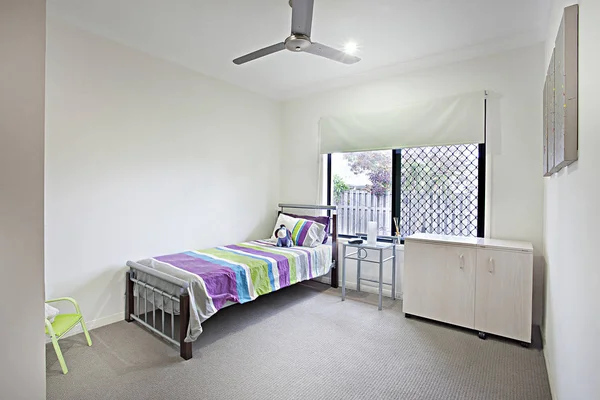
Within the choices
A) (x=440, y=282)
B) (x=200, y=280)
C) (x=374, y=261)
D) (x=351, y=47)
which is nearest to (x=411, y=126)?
(x=351, y=47)

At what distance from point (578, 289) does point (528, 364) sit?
4.79 ft

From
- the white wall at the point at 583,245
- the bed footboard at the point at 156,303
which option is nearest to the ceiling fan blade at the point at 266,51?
the white wall at the point at 583,245

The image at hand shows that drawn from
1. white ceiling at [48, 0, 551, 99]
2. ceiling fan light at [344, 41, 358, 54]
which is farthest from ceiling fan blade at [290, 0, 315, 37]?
ceiling fan light at [344, 41, 358, 54]

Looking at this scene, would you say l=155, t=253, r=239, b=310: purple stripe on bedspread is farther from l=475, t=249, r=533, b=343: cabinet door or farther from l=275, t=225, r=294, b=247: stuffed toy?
l=475, t=249, r=533, b=343: cabinet door

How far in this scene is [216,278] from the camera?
277 centimetres

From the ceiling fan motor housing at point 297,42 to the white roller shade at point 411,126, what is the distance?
1.78 meters

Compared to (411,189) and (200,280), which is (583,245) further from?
(411,189)

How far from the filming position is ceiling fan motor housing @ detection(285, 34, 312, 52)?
230cm

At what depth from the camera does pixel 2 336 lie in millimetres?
1012

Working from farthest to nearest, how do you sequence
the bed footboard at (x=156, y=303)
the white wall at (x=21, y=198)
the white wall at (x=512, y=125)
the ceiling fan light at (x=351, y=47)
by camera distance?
the ceiling fan light at (x=351, y=47)
the white wall at (x=512, y=125)
the bed footboard at (x=156, y=303)
the white wall at (x=21, y=198)

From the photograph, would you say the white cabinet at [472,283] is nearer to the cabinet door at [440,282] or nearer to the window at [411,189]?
the cabinet door at [440,282]

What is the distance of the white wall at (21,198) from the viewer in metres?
1.02

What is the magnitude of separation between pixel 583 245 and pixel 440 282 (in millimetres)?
1902

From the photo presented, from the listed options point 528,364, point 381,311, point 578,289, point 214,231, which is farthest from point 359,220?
point 578,289
